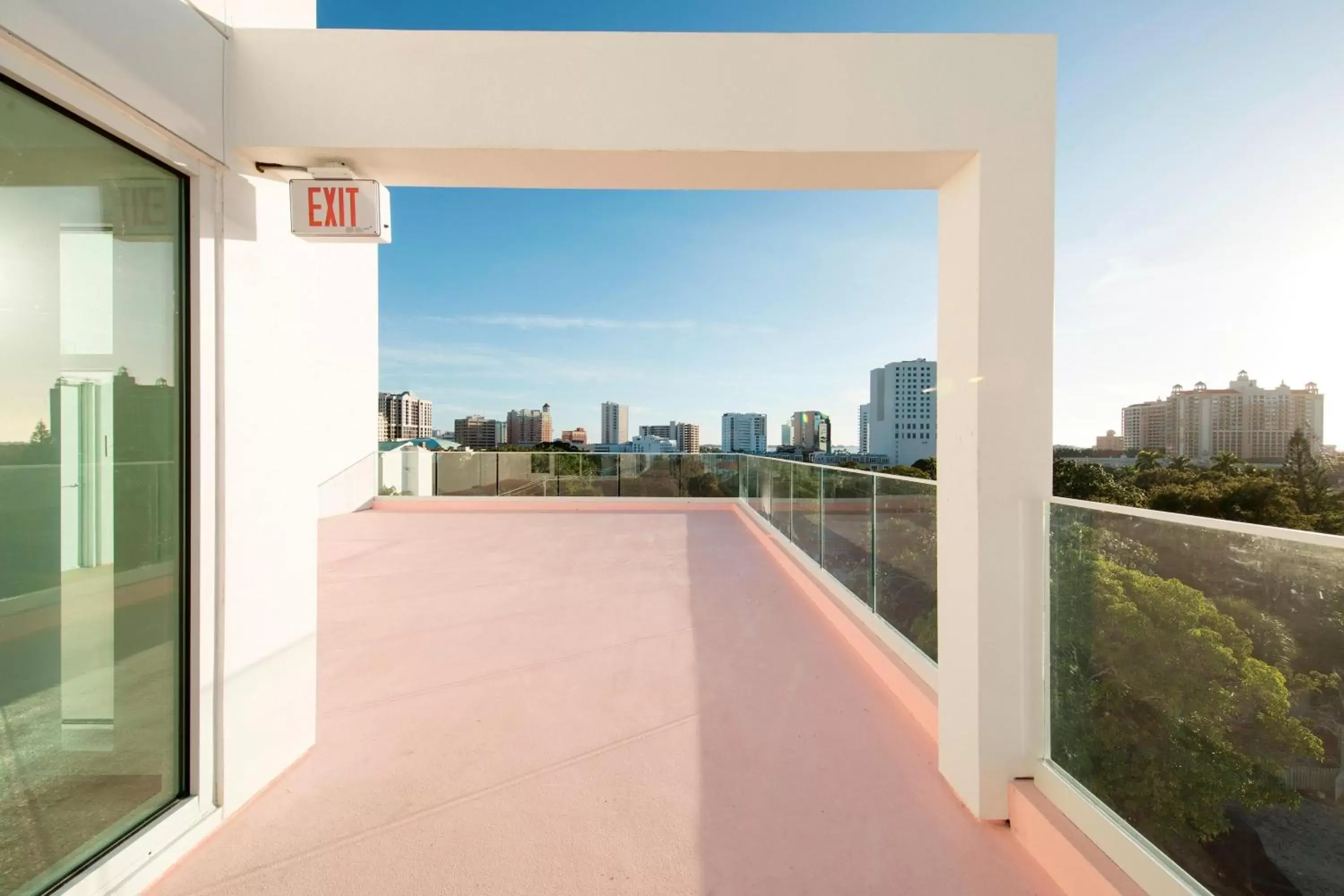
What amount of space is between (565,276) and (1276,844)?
25085 millimetres

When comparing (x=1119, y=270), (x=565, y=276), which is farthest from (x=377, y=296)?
(x=1119, y=270)

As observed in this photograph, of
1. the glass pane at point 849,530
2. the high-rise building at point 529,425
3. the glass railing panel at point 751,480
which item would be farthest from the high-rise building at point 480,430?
the glass pane at point 849,530

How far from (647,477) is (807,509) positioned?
6.56 meters

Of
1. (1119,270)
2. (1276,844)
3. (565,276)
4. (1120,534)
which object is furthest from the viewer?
(1119,270)

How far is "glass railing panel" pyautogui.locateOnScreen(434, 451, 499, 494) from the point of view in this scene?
38.5 ft

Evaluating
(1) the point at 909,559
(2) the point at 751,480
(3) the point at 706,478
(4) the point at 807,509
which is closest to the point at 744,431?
(3) the point at 706,478

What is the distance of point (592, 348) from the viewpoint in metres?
29.4

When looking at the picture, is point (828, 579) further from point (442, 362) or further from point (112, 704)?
point (442, 362)

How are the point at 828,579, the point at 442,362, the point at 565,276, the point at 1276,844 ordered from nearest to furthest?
the point at 1276,844 < the point at 828,579 < the point at 565,276 < the point at 442,362

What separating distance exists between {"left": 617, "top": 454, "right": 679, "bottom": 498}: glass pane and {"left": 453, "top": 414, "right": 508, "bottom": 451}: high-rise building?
33.1m

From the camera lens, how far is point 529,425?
4756 cm

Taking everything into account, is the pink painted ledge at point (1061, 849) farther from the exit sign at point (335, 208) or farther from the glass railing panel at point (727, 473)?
the glass railing panel at point (727, 473)

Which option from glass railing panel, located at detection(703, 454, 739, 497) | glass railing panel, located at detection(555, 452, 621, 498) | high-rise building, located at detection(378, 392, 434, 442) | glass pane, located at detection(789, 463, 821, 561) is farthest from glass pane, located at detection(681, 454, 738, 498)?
high-rise building, located at detection(378, 392, 434, 442)

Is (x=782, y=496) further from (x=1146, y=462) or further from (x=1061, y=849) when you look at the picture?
(x=1146, y=462)
